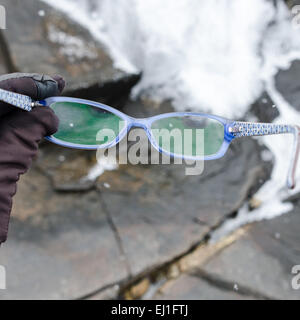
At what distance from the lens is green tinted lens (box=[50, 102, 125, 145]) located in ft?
3.01

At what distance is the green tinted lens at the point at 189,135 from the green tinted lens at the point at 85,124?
12cm

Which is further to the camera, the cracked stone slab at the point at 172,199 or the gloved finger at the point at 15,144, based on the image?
the cracked stone slab at the point at 172,199

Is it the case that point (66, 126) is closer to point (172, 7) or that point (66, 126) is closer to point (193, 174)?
point (193, 174)

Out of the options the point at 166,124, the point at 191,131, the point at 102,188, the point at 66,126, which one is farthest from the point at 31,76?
the point at 102,188

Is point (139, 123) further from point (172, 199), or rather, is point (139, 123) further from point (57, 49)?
point (57, 49)

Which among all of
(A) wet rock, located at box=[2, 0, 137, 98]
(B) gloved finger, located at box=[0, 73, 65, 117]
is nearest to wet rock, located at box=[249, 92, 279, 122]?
(A) wet rock, located at box=[2, 0, 137, 98]

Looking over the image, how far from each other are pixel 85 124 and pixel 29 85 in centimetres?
23

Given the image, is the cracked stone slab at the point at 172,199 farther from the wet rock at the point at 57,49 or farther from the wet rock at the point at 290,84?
the wet rock at the point at 57,49

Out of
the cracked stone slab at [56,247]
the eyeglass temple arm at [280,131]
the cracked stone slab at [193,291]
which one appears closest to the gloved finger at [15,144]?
the eyeglass temple arm at [280,131]

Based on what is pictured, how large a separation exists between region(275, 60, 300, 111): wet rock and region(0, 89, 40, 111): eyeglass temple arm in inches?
41.3

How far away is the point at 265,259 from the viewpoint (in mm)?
1295

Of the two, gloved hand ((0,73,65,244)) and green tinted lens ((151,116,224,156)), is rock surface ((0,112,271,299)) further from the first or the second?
gloved hand ((0,73,65,244))

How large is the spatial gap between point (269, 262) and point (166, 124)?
693mm

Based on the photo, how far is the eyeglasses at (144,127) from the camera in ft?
2.82
